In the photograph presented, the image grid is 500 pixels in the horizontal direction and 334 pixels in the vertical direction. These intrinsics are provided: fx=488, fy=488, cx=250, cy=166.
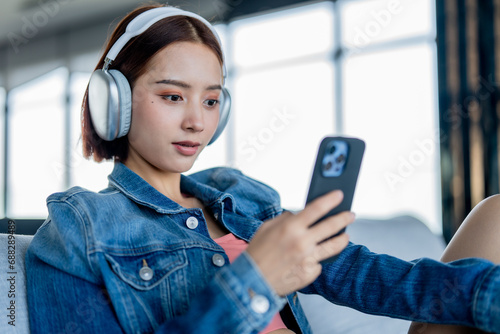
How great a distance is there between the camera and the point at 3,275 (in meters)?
0.83

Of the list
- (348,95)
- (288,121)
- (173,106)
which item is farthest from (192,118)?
(288,121)

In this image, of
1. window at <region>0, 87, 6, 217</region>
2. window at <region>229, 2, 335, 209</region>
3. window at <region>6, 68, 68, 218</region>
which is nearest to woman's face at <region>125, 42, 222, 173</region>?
window at <region>229, 2, 335, 209</region>

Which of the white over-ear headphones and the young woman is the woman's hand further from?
the white over-ear headphones

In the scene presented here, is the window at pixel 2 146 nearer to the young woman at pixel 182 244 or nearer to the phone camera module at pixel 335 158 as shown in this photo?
the young woman at pixel 182 244

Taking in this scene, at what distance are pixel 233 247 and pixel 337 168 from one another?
359 mm

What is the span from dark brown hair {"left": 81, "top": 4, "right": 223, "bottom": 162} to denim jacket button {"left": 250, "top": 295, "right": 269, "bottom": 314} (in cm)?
53

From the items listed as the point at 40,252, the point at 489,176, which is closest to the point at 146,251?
the point at 40,252

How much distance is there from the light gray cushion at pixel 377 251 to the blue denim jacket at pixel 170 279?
0.34 metres

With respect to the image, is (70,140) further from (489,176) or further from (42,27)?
(489,176)

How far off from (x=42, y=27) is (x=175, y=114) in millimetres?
6446

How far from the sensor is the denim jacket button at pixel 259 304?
0.60m

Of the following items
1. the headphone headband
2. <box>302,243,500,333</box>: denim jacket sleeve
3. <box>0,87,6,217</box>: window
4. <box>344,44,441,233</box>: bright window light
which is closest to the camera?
<box>302,243,500,333</box>: denim jacket sleeve

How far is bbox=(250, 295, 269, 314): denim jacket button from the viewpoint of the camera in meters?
0.60

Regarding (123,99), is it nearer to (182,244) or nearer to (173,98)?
(173,98)
